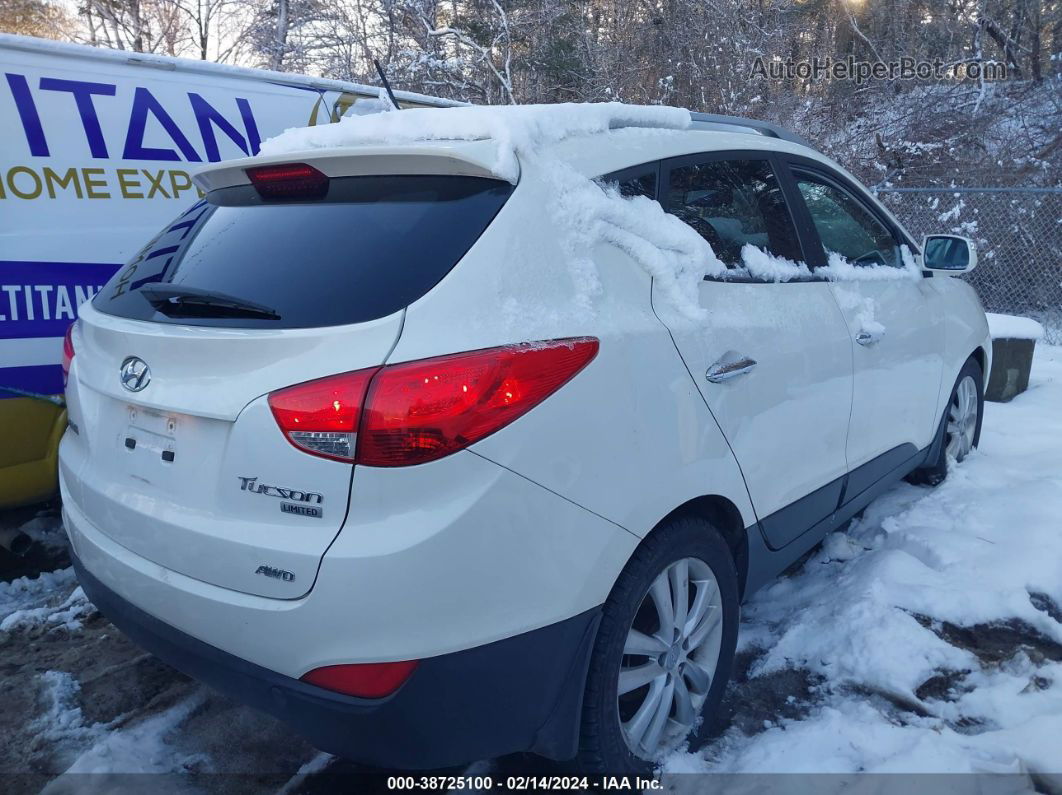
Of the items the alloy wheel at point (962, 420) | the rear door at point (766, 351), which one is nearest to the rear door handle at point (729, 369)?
the rear door at point (766, 351)

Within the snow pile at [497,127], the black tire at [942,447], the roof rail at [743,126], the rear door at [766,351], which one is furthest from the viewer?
the black tire at [942,447]

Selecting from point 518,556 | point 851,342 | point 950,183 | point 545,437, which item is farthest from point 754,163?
point 950,183

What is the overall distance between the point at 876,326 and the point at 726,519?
1205mm

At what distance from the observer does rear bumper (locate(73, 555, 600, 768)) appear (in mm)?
1693

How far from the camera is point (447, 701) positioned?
171cm

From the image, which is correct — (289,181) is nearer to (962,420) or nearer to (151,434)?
(151,434)

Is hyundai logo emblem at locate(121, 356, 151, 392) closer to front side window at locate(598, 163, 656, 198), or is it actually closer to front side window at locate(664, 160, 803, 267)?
front side window at locate(598, 163, 656, 198)

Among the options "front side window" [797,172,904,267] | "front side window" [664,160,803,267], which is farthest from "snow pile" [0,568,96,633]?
"front side window" [797,172,904,267]

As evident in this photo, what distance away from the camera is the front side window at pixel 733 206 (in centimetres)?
246

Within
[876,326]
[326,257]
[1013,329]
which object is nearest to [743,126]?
[876,326]

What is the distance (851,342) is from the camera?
2.97 metres

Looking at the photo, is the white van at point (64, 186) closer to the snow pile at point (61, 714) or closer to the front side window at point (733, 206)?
the snow pile at point (61, 714)

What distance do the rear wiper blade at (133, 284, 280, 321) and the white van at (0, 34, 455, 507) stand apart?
156 centimetres

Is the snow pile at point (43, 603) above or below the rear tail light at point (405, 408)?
below
